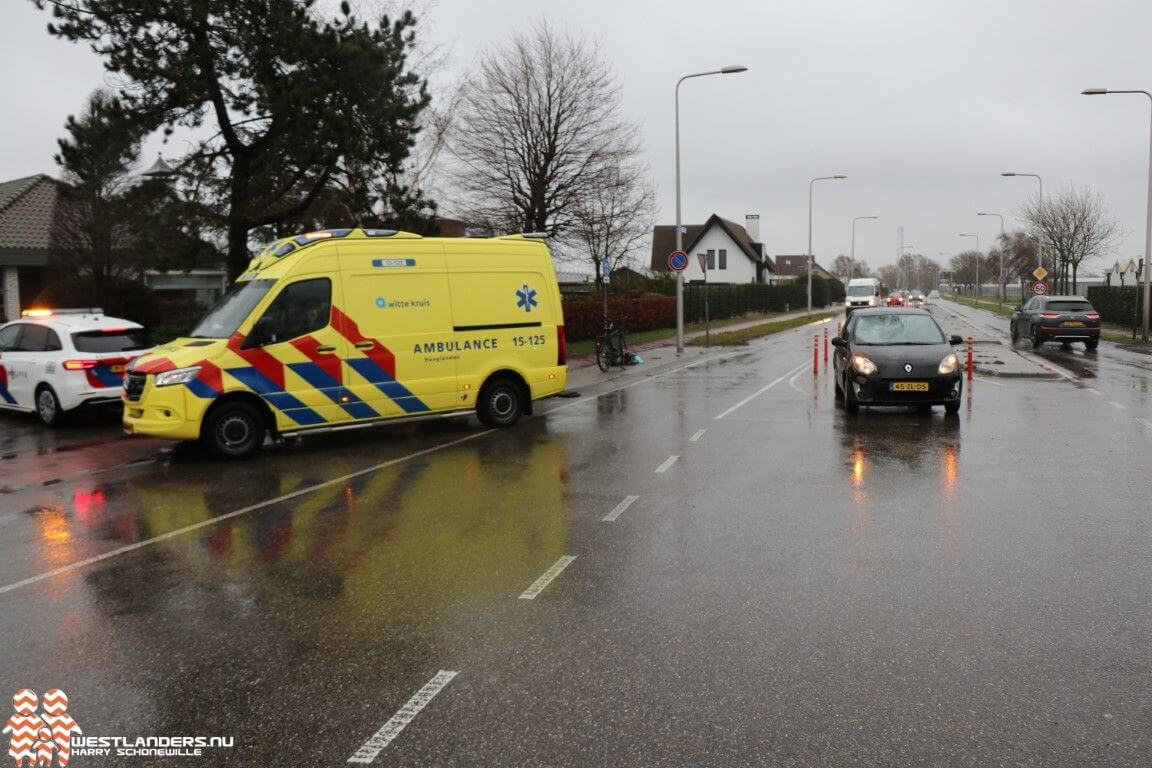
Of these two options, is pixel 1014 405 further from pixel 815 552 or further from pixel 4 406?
pixel 4 406

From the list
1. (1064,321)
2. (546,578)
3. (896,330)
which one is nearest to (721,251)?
(1064,321)

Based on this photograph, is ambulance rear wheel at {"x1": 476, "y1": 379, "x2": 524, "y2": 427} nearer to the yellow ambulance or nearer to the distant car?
the yellow ambulance

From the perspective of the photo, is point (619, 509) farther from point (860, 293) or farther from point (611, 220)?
point (860, 293)

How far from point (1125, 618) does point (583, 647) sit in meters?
2.92

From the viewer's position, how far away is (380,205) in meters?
17.5

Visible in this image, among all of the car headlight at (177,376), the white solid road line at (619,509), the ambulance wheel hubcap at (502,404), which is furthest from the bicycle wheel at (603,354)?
the white solid road line at (619,509)

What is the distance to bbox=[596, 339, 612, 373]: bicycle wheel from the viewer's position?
21.0 m

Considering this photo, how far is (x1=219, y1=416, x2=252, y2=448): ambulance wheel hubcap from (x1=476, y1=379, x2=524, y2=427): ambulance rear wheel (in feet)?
10.1

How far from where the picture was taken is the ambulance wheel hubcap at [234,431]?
10.1 meters

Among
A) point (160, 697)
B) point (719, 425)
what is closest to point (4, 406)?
point (719, 425)

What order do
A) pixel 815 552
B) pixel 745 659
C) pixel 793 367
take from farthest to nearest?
pixel 793 367, pixel 815 552, pixel 745 659

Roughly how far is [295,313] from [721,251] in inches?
2654

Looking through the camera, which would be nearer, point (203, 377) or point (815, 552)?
point (815, 552)

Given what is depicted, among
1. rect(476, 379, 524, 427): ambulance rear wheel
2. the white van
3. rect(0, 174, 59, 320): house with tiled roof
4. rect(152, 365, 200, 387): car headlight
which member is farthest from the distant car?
rect(0, 174, 59, 320): house with tiled roof
